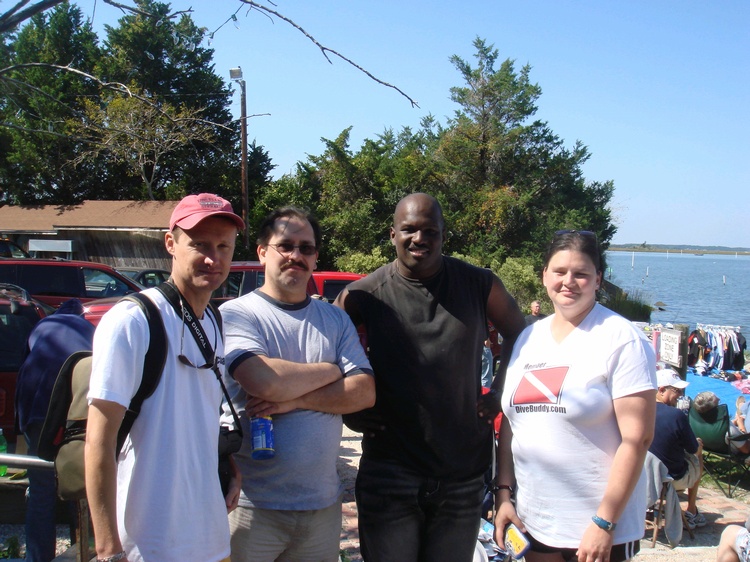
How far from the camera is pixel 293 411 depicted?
2.49m

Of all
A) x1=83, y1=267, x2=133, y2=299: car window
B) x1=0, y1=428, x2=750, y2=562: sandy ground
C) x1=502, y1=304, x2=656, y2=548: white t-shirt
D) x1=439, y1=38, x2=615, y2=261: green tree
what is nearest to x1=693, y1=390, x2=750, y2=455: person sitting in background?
x1=0, y1=428, x2=750, y2=562: sandy ground

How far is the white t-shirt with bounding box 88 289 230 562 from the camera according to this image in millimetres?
1822

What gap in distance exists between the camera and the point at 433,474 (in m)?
2.73

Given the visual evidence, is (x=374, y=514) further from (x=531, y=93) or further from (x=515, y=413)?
(x=531, y=93)

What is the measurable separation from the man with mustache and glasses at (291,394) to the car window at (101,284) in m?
9.47

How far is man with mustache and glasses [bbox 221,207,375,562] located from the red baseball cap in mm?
441

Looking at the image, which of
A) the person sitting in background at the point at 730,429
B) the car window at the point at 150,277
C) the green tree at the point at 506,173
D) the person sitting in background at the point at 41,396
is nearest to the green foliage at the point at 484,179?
the green tree at the point at 506,173

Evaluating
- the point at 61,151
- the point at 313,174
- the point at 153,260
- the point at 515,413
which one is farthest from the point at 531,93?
the point at 515,413

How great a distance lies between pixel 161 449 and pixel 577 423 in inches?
60.4

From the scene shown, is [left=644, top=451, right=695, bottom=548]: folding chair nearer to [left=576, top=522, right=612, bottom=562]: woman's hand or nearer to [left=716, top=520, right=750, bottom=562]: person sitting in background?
[left=716, top=520, right=750, bottom=562]: person sitting in background

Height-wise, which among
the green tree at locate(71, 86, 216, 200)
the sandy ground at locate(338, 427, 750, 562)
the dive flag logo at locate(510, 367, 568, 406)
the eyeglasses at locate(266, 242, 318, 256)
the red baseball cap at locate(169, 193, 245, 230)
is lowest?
the sandy ground at locate(338, 427, 750, 562)

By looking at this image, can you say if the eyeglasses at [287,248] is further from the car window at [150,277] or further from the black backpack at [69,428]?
the car window at [150,277]

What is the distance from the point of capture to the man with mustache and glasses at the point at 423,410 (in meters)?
2.73

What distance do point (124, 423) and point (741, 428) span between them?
8.83 m
